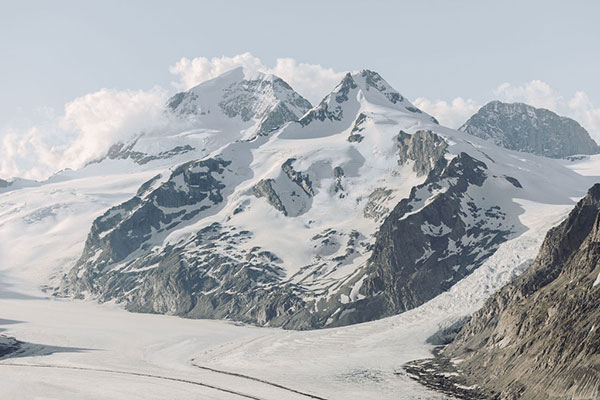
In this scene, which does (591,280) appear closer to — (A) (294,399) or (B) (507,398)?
(B) (507,398)

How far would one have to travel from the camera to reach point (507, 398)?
181750mm

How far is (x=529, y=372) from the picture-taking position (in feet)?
603

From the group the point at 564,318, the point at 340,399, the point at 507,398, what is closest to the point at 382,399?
the point at 340,399

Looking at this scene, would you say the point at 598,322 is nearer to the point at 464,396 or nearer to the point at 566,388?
the point at 566,388

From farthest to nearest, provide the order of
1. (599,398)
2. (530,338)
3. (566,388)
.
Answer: (530,338)
(566,388)
(599,398)

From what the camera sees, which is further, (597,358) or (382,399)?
(382,399)

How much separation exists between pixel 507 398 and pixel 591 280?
34.0 metres

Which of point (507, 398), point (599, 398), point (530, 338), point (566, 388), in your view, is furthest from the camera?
point (530, 338)

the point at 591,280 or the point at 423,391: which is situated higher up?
the point at 591,280

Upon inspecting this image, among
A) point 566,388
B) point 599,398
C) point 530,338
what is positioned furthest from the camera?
point 530,338

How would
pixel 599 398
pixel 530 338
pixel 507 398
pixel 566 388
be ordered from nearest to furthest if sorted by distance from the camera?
pixel 599 398 < pixel 566 388 < pixel 507 398 < pixel 530 338

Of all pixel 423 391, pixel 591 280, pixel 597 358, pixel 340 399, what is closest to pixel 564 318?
pixel 591 280

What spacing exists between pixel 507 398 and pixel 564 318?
22.6 metres

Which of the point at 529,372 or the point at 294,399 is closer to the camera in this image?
the point at 529,372
